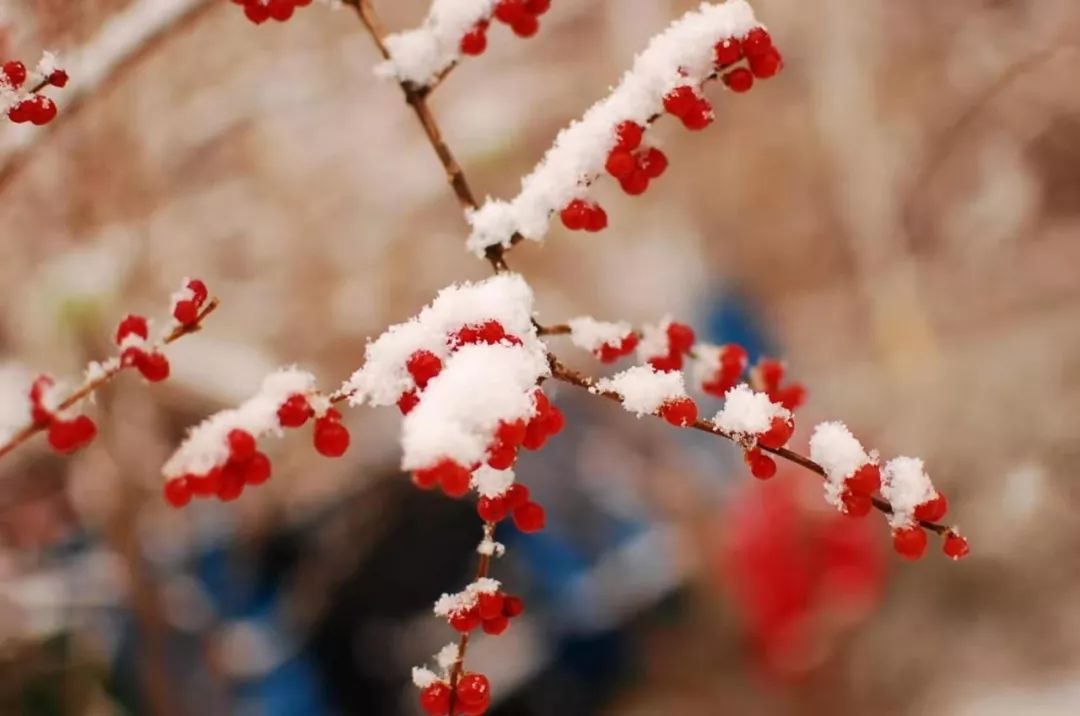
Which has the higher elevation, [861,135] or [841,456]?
[861,135]

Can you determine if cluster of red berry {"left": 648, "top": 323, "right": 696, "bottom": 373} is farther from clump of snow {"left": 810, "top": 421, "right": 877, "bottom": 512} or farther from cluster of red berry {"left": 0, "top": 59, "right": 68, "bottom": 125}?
cluster of red berry {"left": 0, "top": 59, "right": 68, "bottom": 125}

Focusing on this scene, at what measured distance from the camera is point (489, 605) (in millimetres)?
474

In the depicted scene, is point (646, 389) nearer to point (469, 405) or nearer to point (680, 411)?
point (680, 411)

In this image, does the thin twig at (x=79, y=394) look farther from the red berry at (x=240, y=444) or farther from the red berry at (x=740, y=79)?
the red berry at (x=740, y=79)

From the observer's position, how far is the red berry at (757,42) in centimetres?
49

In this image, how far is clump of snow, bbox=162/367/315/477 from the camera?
0.42m

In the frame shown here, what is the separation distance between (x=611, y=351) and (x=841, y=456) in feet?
0.56

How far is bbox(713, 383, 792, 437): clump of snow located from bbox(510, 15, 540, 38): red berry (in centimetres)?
25

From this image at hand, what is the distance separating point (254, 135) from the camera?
77.4 inches

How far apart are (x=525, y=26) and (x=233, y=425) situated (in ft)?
0.96

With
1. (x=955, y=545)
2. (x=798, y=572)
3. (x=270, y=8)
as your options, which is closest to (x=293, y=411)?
(x=270, y=8)

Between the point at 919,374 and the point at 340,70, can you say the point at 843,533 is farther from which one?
the point at 340,70

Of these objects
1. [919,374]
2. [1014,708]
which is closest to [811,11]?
[919,374]

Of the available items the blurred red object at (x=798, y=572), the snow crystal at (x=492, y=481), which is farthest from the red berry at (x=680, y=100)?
the blurred red object at (x=798, y=572)
